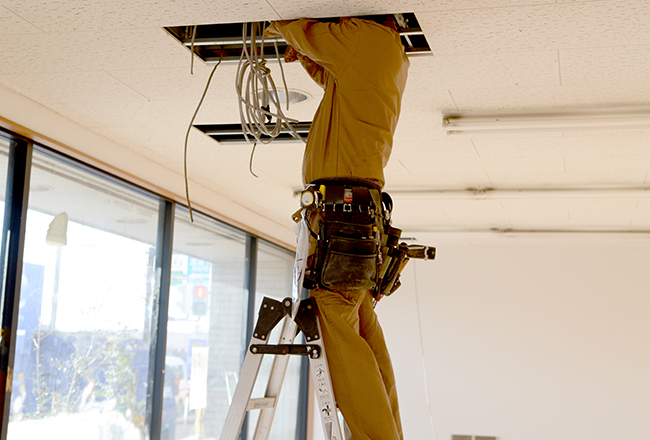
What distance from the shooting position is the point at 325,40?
1.95 m

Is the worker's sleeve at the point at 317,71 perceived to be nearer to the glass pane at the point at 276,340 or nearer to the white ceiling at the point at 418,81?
the white ceiling at the point at 418,81

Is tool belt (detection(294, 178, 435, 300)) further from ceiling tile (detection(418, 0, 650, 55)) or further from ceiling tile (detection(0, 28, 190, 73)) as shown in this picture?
ceiling tile (detection(0, 28, 190, 73))

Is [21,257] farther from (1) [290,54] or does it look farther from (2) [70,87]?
(1) [290,54]

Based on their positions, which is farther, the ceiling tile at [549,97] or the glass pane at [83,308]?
the glass pane at [83,308]

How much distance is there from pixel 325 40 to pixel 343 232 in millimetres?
646

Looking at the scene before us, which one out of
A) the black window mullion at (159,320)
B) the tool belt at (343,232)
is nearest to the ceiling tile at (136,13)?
the tool belt at (343,232)

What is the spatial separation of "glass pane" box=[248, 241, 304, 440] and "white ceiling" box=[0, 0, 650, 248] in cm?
160

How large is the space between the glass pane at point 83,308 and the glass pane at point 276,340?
193 centimetres

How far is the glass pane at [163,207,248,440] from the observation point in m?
4.43

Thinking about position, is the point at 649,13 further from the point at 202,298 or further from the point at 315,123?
the point at 202,298

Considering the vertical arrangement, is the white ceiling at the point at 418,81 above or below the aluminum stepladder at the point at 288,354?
above

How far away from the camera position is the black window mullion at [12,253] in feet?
9.59

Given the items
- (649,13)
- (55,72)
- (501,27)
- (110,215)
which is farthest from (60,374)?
(649,13)

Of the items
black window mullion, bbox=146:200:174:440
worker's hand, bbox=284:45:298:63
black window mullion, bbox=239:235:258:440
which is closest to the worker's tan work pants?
worker's hand, bbox=284:45:298:63
